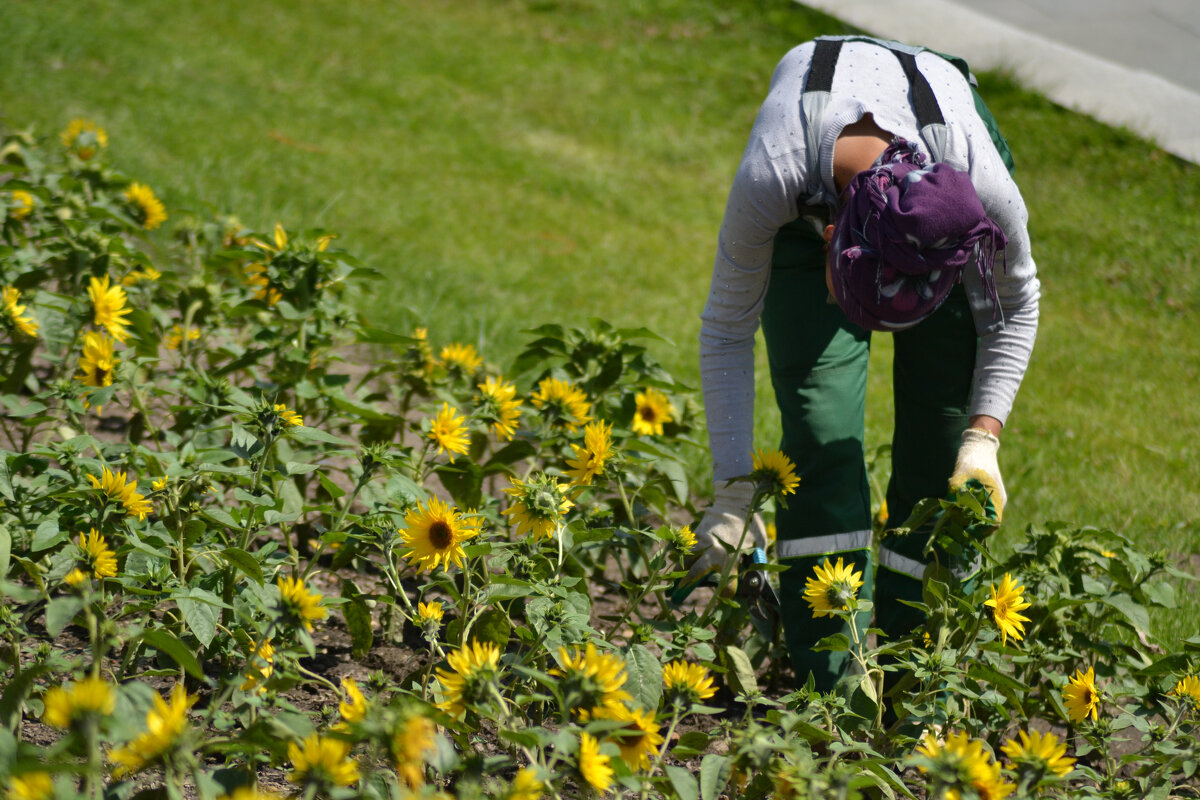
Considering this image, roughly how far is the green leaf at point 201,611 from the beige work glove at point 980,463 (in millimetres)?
1294

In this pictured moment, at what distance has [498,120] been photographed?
596cm

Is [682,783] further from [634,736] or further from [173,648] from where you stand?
[173,648]

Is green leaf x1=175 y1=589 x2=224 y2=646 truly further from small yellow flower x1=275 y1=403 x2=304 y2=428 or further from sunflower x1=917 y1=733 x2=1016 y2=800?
sunflower x1=917 y1=733 x2=1016 y2=800

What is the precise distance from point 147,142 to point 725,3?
12.7 ft

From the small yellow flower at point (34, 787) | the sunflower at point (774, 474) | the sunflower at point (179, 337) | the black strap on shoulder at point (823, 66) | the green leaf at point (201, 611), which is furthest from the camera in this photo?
the sunflower at point (179, 337)

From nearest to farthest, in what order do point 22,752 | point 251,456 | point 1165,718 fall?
1. point 22,752
2. point 251,456
3. point 1165,718

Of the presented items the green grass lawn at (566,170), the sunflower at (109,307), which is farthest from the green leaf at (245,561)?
the green grass lawn at (566,170)

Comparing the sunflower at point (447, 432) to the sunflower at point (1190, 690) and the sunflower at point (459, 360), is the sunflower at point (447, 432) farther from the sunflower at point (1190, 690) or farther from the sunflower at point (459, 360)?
the sunflower at point (1190, 690)

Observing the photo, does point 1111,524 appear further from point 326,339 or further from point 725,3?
point 725,3

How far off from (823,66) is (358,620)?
4.43 feet

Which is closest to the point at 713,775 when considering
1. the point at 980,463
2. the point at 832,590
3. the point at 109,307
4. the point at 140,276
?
the point at 832,590

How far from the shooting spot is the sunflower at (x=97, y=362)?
2.21 m

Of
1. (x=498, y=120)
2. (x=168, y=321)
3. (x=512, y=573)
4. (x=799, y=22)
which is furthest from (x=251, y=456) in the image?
(x=799, y=22)

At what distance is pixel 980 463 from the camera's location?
210 cm
